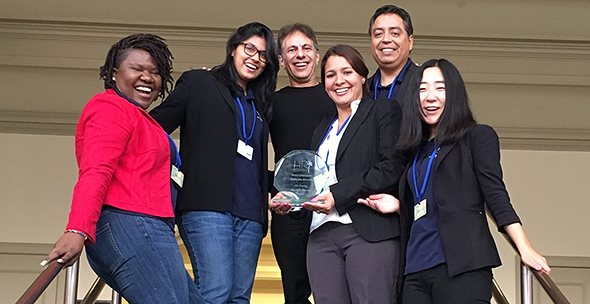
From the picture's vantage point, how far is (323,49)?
267 inches

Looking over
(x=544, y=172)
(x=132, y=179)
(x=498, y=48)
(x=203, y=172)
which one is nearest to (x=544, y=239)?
(x=544, y=172)

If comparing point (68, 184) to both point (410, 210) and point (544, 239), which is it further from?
point (410, 210)

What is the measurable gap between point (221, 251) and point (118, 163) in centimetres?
65

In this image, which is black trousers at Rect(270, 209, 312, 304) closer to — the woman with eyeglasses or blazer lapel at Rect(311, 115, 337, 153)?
the woman with eyeglasses

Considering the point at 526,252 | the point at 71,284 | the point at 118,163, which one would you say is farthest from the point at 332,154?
the point at 71,284

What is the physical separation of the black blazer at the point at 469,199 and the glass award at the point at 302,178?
0.36 metres

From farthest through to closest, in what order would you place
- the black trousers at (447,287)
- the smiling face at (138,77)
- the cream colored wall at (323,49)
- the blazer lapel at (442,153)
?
the cream colored wall at (323,49) < the blazer lapel at (442,153) < the smiling face at (138,77) < the black trousers at (447,287)

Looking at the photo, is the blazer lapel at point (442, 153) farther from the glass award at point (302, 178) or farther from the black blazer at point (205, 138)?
the black blazer at point (205, 138)

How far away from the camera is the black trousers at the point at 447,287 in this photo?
8.14 feet

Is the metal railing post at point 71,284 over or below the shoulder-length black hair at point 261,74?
below

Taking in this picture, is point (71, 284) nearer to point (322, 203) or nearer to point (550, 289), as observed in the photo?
point (322, 203)

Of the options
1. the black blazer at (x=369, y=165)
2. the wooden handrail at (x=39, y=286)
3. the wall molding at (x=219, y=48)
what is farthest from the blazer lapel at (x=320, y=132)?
the wall molding at (x=219, y=48)

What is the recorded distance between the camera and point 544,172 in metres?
6.88

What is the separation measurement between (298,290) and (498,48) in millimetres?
4206
